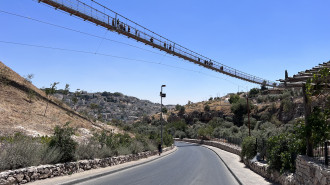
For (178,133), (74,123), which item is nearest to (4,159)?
(74,123)

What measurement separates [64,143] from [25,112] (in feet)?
56.5

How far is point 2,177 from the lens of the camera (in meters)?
10.1

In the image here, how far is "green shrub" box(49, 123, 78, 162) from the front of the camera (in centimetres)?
1486

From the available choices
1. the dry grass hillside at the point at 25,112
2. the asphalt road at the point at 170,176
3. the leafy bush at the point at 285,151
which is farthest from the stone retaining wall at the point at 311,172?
the dry grass hillside at the point at 25,112

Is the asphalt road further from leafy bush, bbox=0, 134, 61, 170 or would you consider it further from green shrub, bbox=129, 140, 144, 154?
green shrub, bbox=129, 140, 144, 154

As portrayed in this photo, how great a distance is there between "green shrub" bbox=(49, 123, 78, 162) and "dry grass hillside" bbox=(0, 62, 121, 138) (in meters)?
9.16

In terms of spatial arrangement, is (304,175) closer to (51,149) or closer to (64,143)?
(51,149)

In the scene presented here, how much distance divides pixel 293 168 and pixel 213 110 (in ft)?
290

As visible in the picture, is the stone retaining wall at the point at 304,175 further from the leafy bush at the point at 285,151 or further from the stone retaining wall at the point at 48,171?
the stone retaining wall at the point at 48,171

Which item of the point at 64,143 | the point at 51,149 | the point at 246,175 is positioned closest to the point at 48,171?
the point at 51,149

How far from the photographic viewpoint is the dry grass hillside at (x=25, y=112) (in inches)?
987

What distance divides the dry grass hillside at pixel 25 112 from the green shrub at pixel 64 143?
916cm

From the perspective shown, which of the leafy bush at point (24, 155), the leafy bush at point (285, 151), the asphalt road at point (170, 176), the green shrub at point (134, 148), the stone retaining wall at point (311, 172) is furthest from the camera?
the green shrub at point (134, 148)

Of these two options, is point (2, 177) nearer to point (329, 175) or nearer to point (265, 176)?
point (329, 175)
